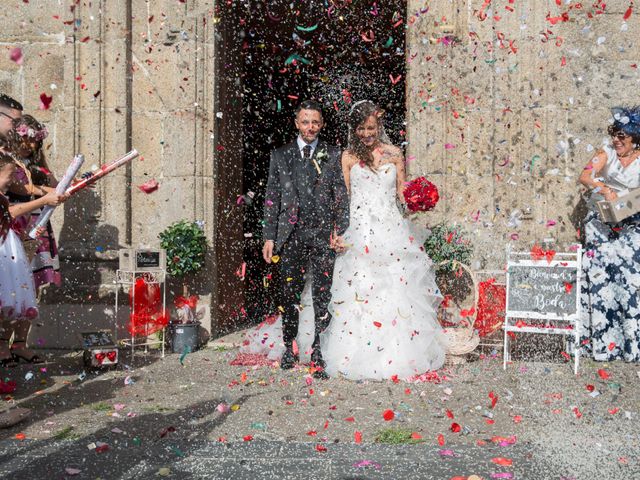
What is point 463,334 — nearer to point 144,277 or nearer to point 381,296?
point 381,296

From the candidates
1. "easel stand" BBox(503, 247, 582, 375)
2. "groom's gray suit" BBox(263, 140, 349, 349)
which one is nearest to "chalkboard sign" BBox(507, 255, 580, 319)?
"easel stand" BBox(503, 247, 582, 375)

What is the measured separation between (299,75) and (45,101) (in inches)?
179

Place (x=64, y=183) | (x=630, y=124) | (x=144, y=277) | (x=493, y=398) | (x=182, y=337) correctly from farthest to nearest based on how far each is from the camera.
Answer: (x=182, y=337) < (x=144, y=277) < (x=630, y=124) < (x=64, y=183) < (x=493, y=398)

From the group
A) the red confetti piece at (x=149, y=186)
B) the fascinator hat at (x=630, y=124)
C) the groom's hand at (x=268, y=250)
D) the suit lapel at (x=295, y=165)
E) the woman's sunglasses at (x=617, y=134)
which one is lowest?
the groom's hand at (x=268, y=250)

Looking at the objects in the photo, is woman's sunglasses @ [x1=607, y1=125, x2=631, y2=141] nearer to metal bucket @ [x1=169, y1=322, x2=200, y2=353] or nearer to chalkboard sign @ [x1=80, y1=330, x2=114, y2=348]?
metal bucket @ [x1=169, y1=322, x2=200, y2=353]

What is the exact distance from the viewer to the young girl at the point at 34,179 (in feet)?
19.3

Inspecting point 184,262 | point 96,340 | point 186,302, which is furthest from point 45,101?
point 96,340

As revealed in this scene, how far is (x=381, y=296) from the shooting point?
6.07 metres

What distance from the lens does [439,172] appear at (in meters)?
7.41

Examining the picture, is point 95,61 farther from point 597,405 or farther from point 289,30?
point 597,405

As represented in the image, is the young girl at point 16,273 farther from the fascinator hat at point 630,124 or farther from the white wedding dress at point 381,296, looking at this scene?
the fascinator hat at point 630,124

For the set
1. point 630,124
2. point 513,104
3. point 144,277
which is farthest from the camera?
point 513,104

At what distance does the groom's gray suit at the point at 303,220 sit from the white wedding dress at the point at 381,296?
0.15 metres

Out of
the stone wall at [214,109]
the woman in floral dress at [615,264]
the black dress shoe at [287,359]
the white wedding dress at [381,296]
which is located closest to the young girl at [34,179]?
the stone wall at [214,109]
